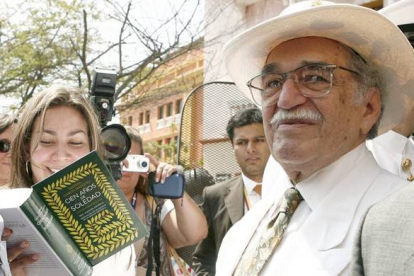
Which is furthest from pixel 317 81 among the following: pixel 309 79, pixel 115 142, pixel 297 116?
pixel 115 142

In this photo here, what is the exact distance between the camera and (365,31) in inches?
79.7

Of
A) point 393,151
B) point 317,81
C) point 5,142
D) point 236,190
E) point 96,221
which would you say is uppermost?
point 317,81

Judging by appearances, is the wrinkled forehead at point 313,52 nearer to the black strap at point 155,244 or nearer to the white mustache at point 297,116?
the white mustache at point 297,116

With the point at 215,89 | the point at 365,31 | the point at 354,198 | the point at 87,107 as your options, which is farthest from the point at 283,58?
the point at 215,89

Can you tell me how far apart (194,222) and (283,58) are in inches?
44.3

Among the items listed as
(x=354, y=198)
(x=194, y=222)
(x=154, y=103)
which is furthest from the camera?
(x=154, y=103)

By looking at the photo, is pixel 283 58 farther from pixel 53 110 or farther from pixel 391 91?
pixel 53 110

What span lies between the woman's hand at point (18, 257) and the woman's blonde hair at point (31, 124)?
0.52 m

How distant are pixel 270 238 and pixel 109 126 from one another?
1.02 m

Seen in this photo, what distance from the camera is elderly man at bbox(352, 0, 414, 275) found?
99 centimetres

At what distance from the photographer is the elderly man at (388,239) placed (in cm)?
99

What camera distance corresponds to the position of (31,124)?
90.6 inches

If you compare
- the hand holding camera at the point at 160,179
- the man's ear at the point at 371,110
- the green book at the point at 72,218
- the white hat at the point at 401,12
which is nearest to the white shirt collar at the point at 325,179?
the man's ear at the point at 371,110

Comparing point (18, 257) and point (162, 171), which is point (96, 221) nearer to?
point (18, 257)
